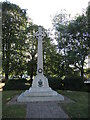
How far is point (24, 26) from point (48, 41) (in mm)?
4140

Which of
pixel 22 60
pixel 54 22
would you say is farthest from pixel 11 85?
pixel 54 22

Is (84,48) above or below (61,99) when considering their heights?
above

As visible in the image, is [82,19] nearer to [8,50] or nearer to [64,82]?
[64,82]

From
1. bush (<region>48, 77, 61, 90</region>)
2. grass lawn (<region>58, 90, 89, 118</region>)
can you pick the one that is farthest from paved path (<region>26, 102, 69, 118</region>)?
bush (<region>48, 77, 61, 90</region>)

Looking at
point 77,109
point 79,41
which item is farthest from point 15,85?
point 77,109

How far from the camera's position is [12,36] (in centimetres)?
2230

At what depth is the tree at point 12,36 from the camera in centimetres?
2137

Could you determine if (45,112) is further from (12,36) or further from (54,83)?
(12,36)

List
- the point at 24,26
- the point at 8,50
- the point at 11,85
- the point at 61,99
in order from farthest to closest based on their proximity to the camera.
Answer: the point at 24,26, the point at 8,50, the point at 11,85, the point at 61,99

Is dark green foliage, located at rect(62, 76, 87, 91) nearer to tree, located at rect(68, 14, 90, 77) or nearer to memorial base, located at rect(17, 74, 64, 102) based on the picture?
tree, located at rect(68, 14, 90, 77)

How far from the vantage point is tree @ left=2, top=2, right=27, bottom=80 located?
70.1 ft

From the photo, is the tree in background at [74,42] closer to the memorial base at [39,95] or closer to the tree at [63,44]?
the tree at [63,44]

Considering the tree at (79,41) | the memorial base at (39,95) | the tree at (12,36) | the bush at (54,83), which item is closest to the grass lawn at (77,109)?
the memorial base at (39,95)

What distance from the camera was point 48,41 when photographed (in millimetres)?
23672
